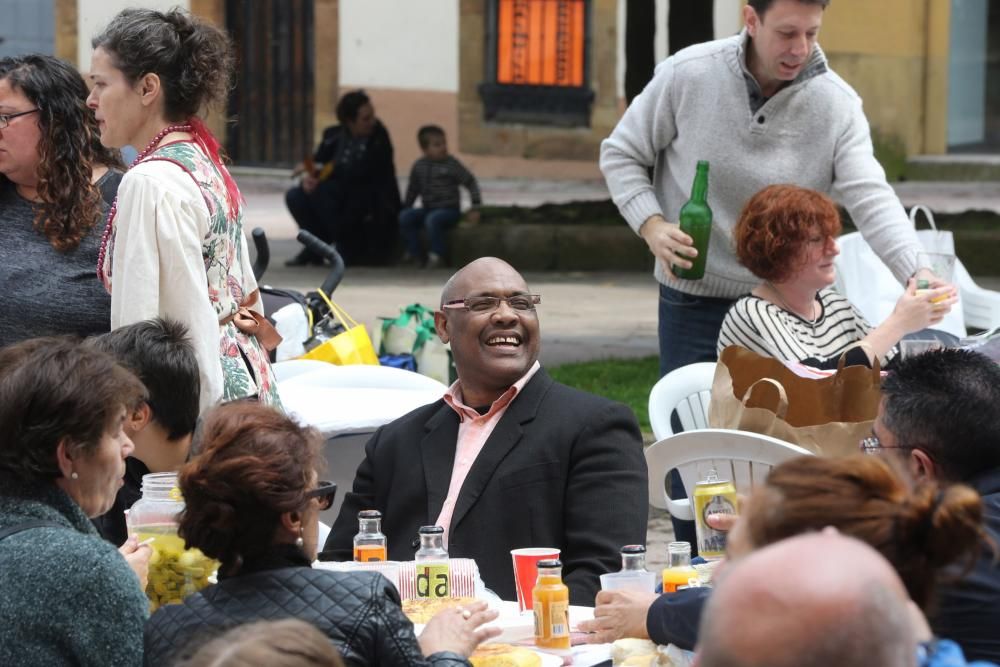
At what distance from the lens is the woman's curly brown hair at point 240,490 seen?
300 cm

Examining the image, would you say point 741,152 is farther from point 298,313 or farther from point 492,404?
point 298,313

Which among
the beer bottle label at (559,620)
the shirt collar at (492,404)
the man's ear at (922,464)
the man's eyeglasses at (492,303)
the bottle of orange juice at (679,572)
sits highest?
the man's eyeglasses at (492,303)

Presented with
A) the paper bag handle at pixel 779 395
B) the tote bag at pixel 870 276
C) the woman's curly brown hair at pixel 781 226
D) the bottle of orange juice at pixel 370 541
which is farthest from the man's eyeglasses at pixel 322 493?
the tote bag at pixel 870 276

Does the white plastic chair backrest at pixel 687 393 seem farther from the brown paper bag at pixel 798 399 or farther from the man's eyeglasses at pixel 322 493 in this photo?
the man's eyeglasses at pixel 322 493

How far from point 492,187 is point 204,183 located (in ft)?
62.4

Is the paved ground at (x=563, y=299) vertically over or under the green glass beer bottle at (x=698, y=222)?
under

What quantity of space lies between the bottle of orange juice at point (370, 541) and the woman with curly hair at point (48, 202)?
3.82 feet

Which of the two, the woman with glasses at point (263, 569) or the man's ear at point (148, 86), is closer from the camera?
the woman with glasses at point (263, 569)

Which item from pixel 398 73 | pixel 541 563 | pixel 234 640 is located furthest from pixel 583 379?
pixel 398 73

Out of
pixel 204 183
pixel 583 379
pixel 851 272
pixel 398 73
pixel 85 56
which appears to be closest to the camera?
pixel 204 183

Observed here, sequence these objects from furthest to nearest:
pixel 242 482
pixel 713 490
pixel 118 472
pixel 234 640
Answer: pixel 713 490 → pixel 118 472 → pixel 242 482 → pixel 234 640

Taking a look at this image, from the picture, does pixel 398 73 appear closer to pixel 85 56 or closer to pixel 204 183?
pixel 85 56

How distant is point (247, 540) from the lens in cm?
303

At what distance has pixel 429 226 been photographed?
1512 cm
